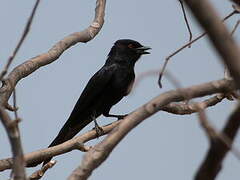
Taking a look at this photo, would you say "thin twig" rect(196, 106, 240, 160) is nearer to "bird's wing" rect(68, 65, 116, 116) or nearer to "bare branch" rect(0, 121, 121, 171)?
"bare branch" rect(0, 121, 121, 171)

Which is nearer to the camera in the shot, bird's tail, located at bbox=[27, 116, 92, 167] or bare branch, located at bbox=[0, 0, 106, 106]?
bare branch, located at bbox=[0, 0, 106, 106]

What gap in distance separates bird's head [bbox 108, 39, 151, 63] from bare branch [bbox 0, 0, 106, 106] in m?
2.41

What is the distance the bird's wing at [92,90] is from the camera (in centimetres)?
791

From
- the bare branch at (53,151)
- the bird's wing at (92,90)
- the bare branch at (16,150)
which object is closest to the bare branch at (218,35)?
the bare branch at (16,150)

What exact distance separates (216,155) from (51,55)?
3965mm

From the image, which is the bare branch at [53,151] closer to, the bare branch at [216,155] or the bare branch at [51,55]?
the bare branch at [51,55]

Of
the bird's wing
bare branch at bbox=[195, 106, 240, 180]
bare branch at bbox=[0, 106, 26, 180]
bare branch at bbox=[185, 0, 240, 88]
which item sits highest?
bare branch at bbox=[185, 0, 240, 88]

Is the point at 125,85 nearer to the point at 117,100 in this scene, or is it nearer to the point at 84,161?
the point at 117,100

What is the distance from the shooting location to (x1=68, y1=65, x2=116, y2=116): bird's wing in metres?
7.91

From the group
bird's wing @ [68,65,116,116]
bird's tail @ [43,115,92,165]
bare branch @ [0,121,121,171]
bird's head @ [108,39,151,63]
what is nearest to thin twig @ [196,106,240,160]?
bare branch @ [0,121,121,171]

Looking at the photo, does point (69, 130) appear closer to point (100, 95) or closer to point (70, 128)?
point (70, 128)

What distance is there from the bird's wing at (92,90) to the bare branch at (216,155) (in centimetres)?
636

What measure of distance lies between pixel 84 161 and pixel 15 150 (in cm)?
73

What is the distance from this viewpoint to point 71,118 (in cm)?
782
